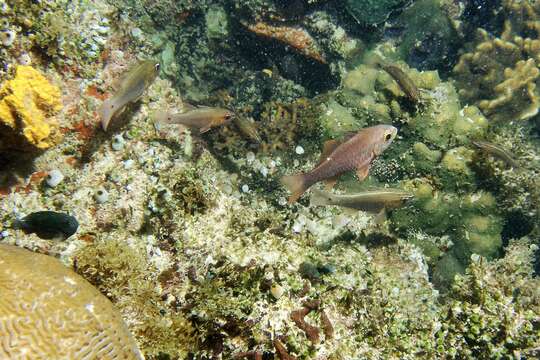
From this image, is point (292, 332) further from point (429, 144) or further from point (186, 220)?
point (429, 144)

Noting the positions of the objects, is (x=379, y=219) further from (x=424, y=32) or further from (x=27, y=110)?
(x=424, y=32)

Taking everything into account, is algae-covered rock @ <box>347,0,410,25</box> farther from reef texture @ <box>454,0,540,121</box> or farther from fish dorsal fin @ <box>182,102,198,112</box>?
fish dorsal fin @ <box>182,102,198,112</box>

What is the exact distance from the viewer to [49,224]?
10.7 feet

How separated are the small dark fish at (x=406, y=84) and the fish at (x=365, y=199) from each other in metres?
1.93

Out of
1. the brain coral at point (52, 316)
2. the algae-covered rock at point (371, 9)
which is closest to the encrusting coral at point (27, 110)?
the brain coral at point (52, 316)

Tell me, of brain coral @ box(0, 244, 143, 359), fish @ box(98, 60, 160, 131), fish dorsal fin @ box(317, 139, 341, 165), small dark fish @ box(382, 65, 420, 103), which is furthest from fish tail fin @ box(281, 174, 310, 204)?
small dark fish @ box(382, 65, 420, 103)

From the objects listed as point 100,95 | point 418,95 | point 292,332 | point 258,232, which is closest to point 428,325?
point 292,332

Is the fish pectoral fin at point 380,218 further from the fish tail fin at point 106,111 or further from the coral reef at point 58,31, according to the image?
the coral reef at point 58,31

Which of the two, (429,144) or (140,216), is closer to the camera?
(140,216)

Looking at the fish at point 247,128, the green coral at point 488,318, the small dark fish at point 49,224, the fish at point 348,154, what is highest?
the small dark fish at point 49,224

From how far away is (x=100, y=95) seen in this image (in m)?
4.34

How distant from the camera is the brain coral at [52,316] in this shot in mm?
2586

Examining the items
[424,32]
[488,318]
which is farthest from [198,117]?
[424,32]

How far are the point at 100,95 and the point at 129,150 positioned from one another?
0.78m
